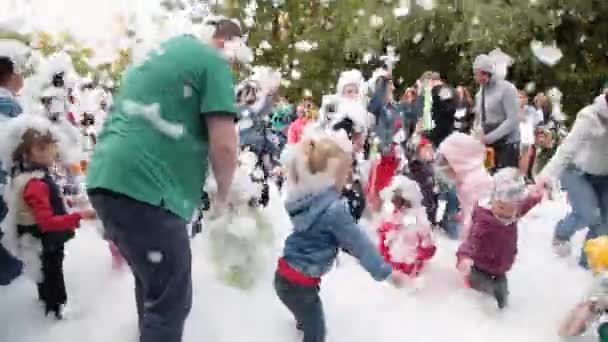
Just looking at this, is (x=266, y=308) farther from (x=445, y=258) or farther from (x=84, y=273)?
(x=445, y=258)

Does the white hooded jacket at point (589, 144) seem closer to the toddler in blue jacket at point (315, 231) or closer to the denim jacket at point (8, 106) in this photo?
the toddler in blue jacket at point (315, 231)

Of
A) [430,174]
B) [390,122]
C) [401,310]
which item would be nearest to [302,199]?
[401,310]

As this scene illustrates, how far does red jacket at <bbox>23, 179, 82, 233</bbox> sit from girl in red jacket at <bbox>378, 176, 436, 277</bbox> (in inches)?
83.4

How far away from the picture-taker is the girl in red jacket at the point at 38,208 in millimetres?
3748

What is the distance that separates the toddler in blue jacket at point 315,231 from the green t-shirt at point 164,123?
882 mm

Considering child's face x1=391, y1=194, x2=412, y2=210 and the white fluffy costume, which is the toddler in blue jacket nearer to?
the white fluffy costume

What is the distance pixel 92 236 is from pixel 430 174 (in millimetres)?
2951

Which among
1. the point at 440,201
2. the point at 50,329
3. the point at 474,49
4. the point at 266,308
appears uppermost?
the point at 50,329

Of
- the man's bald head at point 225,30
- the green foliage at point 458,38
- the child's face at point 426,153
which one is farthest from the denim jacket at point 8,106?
the green foliage at point 458,38

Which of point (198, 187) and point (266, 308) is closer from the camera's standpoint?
point (198, 187)

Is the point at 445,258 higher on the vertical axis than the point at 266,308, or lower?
Result: lower

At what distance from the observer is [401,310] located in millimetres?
4605

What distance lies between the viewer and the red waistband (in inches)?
143

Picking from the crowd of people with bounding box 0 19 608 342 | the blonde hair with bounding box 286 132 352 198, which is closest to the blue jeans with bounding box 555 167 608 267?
the crowd of people with bounding box 0 19 608 342
